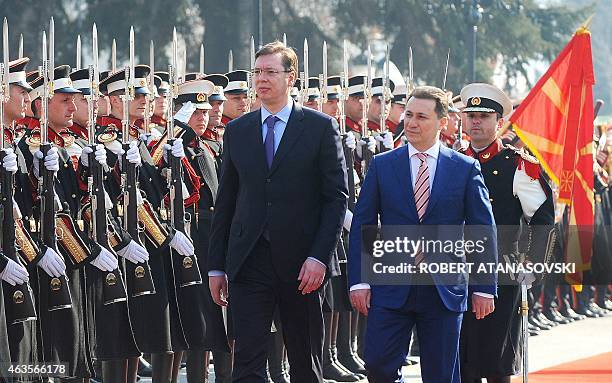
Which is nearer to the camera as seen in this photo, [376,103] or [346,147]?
[346,147]

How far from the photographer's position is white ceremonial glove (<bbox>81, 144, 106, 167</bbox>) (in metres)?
8.67

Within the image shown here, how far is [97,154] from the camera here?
8.66 meters

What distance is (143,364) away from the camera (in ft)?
37.4

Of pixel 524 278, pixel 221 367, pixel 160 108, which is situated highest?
pixel 160 108

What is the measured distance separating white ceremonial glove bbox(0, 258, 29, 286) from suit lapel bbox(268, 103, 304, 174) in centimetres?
146

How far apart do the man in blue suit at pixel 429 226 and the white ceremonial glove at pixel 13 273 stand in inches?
68.7

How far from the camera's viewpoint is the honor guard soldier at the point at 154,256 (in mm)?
9094

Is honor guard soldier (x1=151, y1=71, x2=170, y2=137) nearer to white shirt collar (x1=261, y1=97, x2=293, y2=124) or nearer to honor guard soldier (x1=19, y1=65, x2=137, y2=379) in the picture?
honor guard soldier (x1=19, y1=65, x2=137, y2=379)

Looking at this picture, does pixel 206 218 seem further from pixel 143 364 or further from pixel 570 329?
pixel 570 329

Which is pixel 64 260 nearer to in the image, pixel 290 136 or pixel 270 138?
pixel 270 138

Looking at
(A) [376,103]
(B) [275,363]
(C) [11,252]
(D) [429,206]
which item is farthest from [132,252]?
(A) [376,103]

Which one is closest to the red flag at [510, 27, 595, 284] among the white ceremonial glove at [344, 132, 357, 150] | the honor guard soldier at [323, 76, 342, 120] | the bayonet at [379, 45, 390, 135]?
the white ceremonial glove at [344, 132, 357, 150]

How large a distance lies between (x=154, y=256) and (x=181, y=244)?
6.9 inches

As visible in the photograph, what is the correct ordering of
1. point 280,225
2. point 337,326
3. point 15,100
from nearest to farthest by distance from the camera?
point 280,225
point 15,100
point 337,326
